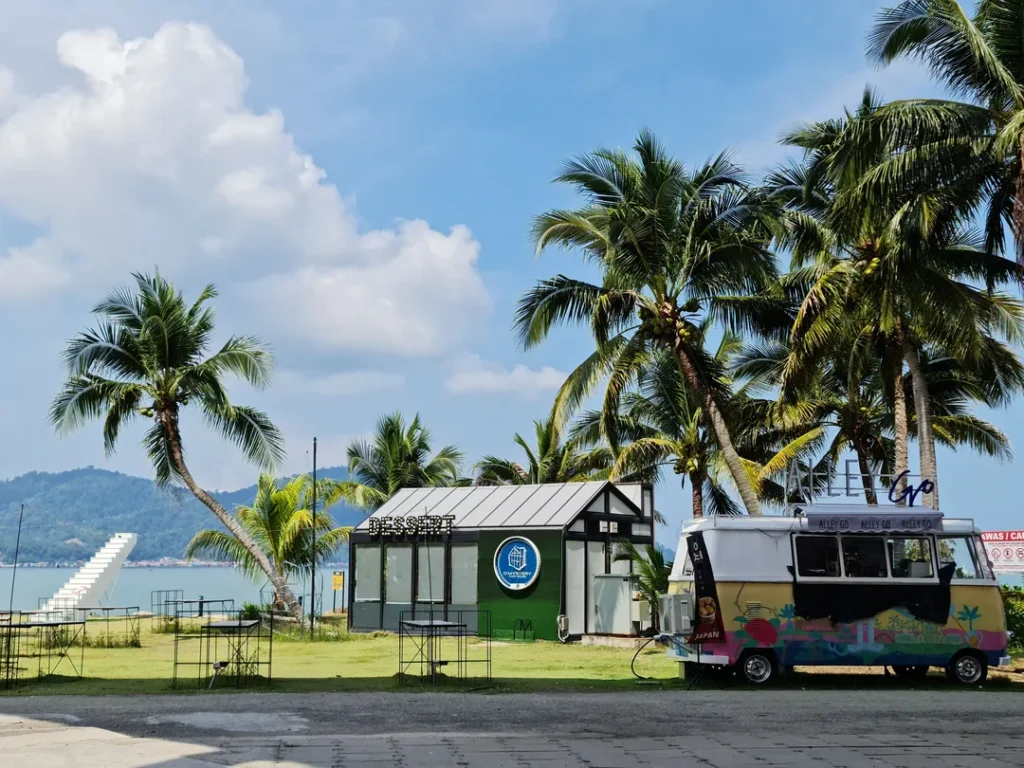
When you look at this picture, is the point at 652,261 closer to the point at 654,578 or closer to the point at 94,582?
the point at 654,578

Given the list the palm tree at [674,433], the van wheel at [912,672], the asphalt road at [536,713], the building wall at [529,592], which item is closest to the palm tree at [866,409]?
the palm tree at [674,433]

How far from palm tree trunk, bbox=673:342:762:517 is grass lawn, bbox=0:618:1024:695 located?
3.42 m

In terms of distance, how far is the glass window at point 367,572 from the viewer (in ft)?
91.1

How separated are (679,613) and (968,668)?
3.98 meters

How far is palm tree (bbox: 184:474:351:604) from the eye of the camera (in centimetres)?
3353

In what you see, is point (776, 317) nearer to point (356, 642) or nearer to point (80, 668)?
point (356, 642)

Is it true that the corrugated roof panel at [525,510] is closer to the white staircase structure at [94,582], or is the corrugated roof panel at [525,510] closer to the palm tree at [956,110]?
the palm tree at [956,110]

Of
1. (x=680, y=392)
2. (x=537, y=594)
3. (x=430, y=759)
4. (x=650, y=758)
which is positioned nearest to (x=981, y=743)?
(x=650, y=758)

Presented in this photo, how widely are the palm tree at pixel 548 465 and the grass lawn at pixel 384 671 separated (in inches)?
597

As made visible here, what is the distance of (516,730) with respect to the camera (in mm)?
10250

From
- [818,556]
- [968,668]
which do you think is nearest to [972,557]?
[968,668]

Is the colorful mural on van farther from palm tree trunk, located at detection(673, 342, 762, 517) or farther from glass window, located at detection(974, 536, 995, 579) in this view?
palm tree trunk, located at detection(673, 342, 762, 517)

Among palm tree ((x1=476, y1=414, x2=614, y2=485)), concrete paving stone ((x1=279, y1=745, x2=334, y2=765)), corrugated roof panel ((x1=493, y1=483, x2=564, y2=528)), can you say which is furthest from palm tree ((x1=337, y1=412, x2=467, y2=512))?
concrete paving stone ((x1=279, y1=745, x2=334, y2=765))

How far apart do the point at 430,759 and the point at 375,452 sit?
36679 millimetres
